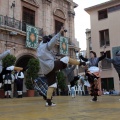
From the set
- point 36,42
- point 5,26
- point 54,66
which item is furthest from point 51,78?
point 36,42

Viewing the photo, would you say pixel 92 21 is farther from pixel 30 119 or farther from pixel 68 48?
pixel 30 119

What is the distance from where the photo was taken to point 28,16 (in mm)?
17484

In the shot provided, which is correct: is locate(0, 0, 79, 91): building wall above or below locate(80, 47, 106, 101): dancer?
above

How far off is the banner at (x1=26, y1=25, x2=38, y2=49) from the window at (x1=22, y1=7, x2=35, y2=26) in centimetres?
108

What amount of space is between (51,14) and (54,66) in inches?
596

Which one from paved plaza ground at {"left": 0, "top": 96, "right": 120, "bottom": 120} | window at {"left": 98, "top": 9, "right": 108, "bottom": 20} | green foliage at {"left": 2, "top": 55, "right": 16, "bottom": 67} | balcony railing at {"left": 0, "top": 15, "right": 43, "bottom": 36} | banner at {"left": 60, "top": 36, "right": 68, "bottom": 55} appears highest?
window at {"left": 98, "top": 9, "right": 108, "bottom": 20}

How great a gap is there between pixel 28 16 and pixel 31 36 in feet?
7.04

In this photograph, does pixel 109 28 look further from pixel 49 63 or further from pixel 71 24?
pixel 49 63

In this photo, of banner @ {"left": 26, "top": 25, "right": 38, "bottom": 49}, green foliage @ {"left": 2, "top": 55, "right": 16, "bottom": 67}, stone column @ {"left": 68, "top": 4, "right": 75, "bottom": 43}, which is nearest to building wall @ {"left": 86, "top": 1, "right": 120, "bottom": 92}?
stone column @ {"left": 68, "top": 4, "right": 75, "bottom": 43}

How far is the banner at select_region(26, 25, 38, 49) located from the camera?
16.0 meters

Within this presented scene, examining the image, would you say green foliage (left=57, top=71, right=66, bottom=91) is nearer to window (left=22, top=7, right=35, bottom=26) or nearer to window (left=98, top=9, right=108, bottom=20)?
window (left=22, top=7, right=35, bottom=26)

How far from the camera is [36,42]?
16.4 m

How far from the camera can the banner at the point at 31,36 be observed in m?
16.0

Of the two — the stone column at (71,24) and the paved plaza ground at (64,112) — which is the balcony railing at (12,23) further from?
the paved plaza ground at (64,112)
